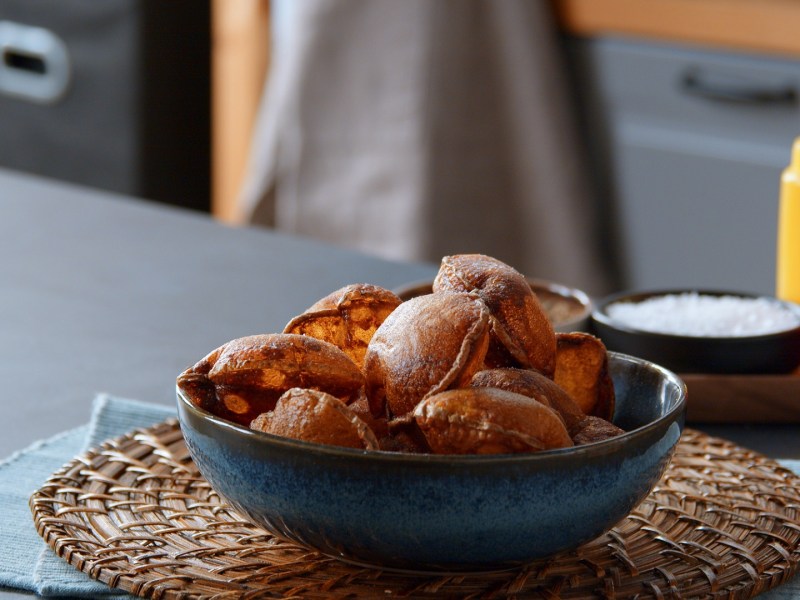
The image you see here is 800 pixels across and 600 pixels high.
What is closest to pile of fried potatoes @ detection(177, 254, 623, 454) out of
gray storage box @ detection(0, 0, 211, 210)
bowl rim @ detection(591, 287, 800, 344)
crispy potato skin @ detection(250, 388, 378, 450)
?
crispy potato skin @ detection(250, 388, 378, 450)

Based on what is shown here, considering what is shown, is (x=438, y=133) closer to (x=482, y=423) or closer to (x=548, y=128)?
(x=548, y=128)

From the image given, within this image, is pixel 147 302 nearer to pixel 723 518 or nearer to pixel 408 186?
pixel 723 518

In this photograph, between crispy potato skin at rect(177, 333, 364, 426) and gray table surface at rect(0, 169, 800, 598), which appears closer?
crispy potato skin at rect(177, 333, 364, 426)

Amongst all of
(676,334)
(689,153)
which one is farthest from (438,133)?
(676,334)

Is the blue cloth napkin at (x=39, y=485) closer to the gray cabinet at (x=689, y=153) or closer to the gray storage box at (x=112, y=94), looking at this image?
the gray cabinet at (x=689, y=153)

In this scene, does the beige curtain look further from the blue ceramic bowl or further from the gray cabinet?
the blue ceramic bowl

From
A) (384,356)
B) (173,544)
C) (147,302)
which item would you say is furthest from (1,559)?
(147,302)

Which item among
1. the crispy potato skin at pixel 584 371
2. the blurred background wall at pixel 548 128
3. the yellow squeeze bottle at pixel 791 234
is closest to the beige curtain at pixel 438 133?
the blurred background wall at pixel 548 128
